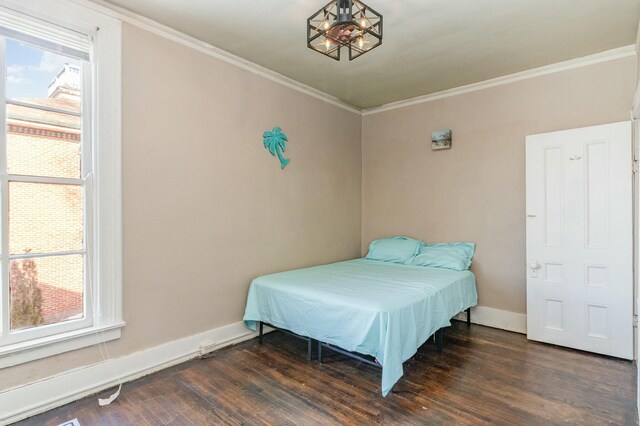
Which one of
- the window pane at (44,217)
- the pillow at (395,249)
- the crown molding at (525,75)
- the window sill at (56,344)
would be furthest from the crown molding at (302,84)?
the window sill at (56,344)

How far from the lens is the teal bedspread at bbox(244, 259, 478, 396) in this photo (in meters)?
2.19

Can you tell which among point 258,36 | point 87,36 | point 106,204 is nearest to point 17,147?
point 106,204

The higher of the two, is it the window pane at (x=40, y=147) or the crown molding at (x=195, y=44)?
the crown molding at (x=195, y=44)

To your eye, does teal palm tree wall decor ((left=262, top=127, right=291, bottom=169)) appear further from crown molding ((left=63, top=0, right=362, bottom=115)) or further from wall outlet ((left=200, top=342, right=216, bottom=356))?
wall outlet ((left=200, top=342, right=216, bottom=356))

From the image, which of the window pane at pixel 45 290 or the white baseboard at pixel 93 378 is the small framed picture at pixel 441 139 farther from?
the window pane at pixel 45 290

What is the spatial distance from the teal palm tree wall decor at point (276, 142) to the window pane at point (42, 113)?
60.5 inches

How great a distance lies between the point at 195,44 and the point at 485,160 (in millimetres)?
3032

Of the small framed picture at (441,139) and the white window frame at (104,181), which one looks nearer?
the white window frame at (104,181)

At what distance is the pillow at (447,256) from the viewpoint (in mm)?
3506

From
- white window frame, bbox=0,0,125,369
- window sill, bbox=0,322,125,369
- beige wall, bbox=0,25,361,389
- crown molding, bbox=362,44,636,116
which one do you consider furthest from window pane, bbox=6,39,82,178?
crown molding, bbox=362,44,636,116

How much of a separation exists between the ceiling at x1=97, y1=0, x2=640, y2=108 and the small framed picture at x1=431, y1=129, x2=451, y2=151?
55 cm

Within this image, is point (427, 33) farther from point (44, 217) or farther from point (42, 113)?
point (44, 217)

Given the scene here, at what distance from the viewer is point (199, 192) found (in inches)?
112

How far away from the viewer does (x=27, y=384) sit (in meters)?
2.01
